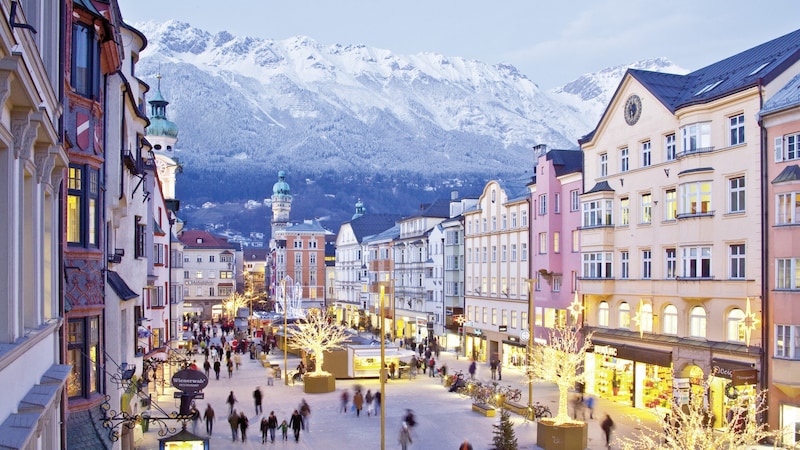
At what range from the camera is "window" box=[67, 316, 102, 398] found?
15078mm

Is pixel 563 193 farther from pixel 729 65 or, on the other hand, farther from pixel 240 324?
pixel 240 324

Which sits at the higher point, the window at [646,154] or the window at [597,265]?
the window at [646,154]

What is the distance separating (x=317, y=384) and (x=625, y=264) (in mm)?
17954

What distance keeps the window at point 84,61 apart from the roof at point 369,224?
88781mm

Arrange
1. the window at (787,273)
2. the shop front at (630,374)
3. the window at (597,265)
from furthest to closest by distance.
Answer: the window at (597,265)
the shop front at (630,374)
the window at (787,273)

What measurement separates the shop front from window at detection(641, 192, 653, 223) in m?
6.08

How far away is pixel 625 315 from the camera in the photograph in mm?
40406

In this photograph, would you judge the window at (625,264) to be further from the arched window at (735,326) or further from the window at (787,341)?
the window at (787,341)

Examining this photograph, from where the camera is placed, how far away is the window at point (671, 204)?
3625 centimetres

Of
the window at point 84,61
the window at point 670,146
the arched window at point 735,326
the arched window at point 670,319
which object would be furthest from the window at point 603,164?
the window at point 84,61

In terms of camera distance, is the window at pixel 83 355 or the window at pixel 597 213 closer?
the window at pixel 83 355

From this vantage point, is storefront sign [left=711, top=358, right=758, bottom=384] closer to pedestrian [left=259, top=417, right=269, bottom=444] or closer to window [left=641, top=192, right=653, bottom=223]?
window [left=641, top=192, right=653, bottom=223]

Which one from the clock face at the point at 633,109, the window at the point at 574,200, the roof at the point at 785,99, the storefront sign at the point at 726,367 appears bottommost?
the storefront sign at the point at 726,367

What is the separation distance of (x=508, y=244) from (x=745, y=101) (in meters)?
27.5
